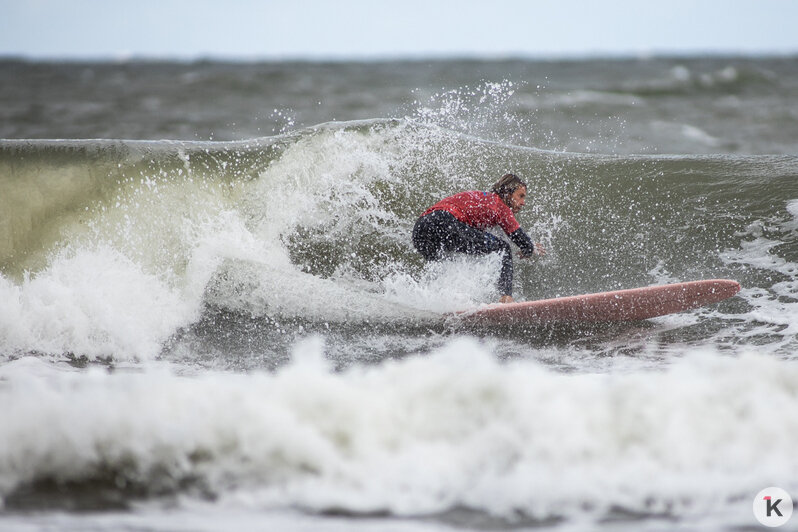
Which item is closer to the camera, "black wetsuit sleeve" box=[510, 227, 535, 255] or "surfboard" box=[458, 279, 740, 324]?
"surfboard" box=[458, 279, 740, 324]

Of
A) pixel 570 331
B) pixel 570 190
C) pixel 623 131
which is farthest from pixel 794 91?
pixel 570 331

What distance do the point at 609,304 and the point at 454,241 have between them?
4.01 feet

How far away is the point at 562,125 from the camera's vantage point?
1523 centimetres

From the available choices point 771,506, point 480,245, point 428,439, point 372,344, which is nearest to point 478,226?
point 480,245

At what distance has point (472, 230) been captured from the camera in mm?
5418

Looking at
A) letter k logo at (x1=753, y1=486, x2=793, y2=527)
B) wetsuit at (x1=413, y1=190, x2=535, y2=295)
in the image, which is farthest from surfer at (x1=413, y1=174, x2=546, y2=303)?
letter k logo at (x1=753, y1=486, x2=793, y2=527)

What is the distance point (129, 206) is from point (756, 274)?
5395 millimetres

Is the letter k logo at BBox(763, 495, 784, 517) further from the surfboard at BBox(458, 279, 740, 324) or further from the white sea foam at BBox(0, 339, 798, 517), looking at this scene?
the surfboard at BBox(458, 279, 740, 324)

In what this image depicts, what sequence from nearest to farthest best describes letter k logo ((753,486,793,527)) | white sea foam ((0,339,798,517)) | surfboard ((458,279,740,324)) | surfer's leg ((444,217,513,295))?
letter k logo ((753,486,793,527)) < white sea foam ((0,339,798,517)) < surfboard ((458,279,740,324)) < surfer's leg ((444,217,513,295))

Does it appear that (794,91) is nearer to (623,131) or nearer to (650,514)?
(623,131)

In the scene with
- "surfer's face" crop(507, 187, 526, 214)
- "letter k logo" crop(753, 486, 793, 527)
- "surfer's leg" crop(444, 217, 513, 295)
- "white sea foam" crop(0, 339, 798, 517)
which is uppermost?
"surfer's face" crop(507, 187, 526, 214)

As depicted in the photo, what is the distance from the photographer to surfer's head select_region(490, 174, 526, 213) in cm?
546

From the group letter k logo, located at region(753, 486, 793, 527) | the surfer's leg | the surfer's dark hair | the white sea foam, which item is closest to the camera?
letter k logo, located at region(753, 486, 793, 527)

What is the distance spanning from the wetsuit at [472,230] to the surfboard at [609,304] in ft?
0.99
